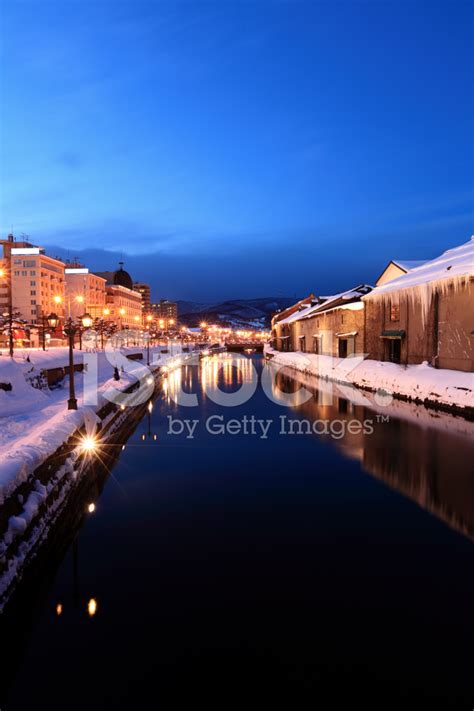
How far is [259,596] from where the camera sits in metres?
5.76

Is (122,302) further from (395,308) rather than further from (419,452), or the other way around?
(419,452)

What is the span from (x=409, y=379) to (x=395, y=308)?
8.36 meters

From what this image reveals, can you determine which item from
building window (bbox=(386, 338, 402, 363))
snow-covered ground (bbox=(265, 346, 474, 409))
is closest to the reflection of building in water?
snow-covered ground (bbox=(265, 346, 474, 409))

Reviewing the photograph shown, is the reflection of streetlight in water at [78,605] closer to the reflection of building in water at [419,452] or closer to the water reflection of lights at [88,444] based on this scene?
the water reflection of lights at [88,444]

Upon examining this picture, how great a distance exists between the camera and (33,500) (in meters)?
6.95

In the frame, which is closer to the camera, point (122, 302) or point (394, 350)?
point (394, 350)

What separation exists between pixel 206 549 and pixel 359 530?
290 cm

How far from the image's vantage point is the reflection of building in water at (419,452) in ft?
30.2

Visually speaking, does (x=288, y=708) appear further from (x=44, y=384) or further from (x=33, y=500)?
(x=44, y=384)

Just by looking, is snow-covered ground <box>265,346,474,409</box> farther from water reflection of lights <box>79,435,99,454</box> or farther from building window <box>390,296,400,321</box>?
water reflection of lights <box>79,435,99,454</box>

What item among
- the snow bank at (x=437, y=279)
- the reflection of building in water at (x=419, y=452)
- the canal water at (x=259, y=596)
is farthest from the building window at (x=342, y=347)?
the canal water at (x=259, y=596)

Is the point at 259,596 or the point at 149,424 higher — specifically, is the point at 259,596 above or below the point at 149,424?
above

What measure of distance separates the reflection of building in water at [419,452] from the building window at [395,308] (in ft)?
32.1

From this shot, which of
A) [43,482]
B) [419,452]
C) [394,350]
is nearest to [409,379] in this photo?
[394,350]
